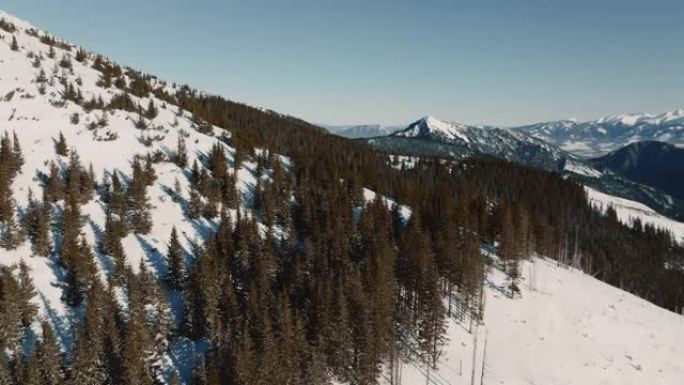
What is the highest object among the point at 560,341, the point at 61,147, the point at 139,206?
the point at 61,147

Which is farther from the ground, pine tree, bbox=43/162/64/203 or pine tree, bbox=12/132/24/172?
pine tree, bbox=12/132/24/172

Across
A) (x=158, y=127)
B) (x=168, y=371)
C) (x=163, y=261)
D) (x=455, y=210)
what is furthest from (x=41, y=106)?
(x=455, y=210)

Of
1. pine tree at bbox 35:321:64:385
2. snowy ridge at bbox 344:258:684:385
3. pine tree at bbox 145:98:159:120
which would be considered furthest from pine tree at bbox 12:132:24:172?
snowy ridge at bbox 344:258:684:385

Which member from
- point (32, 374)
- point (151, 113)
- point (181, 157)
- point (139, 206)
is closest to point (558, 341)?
point (32, 374)

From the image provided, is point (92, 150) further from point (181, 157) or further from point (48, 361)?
point (48, 361)

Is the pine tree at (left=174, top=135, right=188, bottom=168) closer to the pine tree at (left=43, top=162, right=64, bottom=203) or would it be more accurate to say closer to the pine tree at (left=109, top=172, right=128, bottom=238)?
the pine tree at (left=109, top=172, right=128, bottom=238)

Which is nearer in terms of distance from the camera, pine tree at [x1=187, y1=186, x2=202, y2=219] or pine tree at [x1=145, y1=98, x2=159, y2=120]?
pine tree at [x1=187, y1=186, x2=202, y2=219]

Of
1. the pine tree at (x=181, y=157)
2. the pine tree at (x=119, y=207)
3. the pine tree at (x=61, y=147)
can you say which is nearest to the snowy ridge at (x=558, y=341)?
the pine tree at (x=119, y=207)
